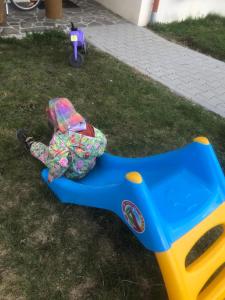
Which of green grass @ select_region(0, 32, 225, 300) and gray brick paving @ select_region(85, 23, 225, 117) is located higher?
green grass @ select_region(0, 32, 225, 300)

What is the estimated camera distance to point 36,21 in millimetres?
6656

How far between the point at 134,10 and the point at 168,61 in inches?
73.3

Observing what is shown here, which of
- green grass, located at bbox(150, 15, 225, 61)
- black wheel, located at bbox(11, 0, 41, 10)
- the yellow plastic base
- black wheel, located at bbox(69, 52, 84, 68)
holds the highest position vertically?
the yellow plastic base

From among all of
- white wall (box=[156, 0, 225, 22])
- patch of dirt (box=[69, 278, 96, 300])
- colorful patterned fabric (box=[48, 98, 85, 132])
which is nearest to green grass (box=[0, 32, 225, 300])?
patch of dirt (box=[69, 278, 96, 300])

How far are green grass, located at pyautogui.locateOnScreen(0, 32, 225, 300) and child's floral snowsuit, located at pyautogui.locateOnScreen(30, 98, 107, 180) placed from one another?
0.40 meters

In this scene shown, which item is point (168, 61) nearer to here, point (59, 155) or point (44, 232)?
point (59, 155)

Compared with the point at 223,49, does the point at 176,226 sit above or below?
above

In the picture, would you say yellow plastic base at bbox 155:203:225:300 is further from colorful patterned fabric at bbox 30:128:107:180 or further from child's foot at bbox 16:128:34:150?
child's foot at bbox 16:128:34:150

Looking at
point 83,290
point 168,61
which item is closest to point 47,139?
point 83,290

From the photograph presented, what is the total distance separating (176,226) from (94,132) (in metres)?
1.09

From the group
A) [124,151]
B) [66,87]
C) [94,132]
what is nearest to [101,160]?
[94,132]

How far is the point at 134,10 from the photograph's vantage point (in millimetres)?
7359

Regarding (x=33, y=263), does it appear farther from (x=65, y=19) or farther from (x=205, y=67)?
(x=65, y=19)

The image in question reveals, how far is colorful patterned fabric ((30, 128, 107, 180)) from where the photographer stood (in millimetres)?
2809
